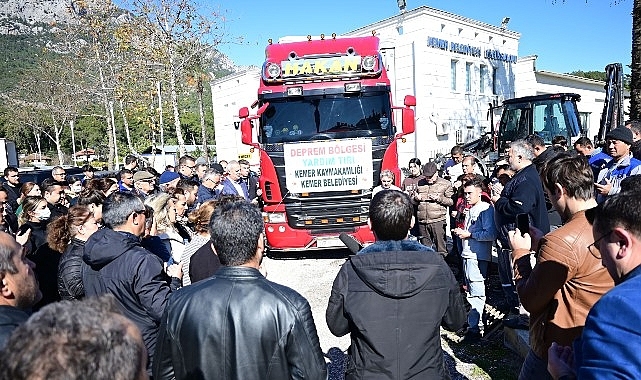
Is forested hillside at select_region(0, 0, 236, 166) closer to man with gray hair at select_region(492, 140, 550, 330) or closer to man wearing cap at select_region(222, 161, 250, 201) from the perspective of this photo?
man wearing cap at select_region(222, 161, 250, 201)

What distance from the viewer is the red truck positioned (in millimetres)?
7863

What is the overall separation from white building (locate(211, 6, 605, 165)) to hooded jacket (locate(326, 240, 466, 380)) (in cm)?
1674

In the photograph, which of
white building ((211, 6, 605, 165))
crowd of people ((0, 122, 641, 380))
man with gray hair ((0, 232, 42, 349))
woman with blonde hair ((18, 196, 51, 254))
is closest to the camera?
crowd of people ((0, 122, 641, 380))

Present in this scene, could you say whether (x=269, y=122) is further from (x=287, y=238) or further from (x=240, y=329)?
(x=240, y=329)

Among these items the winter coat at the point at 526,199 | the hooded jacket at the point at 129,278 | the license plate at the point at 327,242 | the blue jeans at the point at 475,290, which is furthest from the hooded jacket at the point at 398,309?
the license plate at the point at 327,242

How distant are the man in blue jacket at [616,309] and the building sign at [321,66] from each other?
6.68 meters

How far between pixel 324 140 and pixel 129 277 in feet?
17.6

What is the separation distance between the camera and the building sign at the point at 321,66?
795 cm

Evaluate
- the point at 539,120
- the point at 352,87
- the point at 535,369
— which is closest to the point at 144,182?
the point at 352,87

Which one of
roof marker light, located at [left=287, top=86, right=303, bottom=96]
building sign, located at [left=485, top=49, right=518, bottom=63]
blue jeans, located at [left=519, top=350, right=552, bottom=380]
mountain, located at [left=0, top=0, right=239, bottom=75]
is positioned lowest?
blue jeans, located at [left=519, top=350, right=552, bottom=380]

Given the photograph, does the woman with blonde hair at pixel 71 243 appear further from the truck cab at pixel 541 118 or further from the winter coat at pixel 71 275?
the truck cab at pixel 541 118

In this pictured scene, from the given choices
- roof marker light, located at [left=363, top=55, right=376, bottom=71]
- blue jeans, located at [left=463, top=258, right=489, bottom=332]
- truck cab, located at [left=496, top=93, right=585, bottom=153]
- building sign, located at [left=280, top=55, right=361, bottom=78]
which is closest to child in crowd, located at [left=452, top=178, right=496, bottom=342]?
blue jeans, located at [left=463, top=258, right=489, bottom=332]

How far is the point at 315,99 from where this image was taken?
26.1 ft

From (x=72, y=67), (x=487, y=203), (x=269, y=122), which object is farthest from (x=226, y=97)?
(x=487, y=203)
